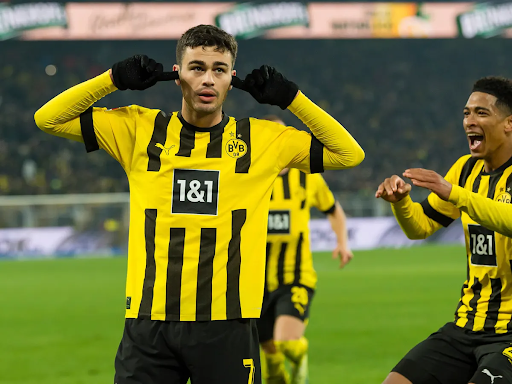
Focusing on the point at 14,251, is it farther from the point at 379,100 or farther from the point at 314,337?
the point at 379,100

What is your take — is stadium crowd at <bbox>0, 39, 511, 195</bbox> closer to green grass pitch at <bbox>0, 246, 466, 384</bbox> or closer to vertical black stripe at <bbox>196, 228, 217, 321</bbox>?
green grass pitch at <bbox>0, 246, 466, 384</bbox>

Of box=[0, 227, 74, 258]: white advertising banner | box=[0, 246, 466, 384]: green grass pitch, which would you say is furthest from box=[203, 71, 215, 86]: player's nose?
box=[0, 227, 74, 258]: white advertising banner

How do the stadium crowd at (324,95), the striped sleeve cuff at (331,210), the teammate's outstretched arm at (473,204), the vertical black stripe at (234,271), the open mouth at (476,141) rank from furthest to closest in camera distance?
the stadium crowd at (324,95), the striped sleeve cuff at (331,210), the open mouth at (476,141), the teammate's outstretched arm at (473,204), the vertical black stripe at (234,271)

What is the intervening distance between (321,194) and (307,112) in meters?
3.18

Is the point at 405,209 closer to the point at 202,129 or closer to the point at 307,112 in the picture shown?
the point at 307,112

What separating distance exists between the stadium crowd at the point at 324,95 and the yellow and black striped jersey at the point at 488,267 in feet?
Result: 69.8

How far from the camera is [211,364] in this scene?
3.15 meters

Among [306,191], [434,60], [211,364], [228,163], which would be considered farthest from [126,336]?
[434,60]

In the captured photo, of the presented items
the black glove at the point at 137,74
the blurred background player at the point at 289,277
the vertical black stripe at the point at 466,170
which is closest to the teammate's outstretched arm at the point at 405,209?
the vertical black stripe at the point at 466,170

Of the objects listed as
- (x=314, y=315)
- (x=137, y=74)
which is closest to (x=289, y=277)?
(x=137, y=74)

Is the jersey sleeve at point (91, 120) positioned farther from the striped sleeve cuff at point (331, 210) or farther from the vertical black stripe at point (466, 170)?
the striped sleeve cuff at point (331, 210)

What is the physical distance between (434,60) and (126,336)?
3056cm

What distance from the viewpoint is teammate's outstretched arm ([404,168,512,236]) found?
364 cm

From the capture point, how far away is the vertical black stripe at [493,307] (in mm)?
3852
